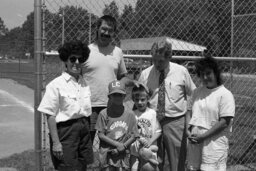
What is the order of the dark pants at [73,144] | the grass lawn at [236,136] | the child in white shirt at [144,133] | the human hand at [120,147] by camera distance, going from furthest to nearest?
the grass lawn at [236,136]
the child in white shirt at [144,133]
the human hand at [120,147]
the dark pants at [73,144]

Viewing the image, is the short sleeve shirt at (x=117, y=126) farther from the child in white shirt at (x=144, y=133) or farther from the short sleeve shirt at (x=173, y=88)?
the short sleeve shirt at (x=173, y=88)

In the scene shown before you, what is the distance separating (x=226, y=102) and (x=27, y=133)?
187 inches

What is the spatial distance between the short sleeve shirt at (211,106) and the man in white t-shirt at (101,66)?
0.75 metres

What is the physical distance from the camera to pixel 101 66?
3.64 metres

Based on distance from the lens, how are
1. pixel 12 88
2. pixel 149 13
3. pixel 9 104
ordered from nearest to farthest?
pixel 149 13 < pixel 9 104 < pixel 12 88

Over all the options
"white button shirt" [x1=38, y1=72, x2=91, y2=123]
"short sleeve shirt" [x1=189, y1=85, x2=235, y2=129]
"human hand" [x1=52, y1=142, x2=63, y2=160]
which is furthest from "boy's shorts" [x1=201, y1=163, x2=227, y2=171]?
"human hand" [x1=52, y1=142, x2=63, y2=160]

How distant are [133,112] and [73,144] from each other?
69cm

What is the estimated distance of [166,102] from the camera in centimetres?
376

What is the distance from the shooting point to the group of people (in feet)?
10.6

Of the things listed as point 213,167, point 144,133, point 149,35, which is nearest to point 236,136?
point 149,35

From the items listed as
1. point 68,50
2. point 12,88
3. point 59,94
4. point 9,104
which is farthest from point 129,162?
point 12,88

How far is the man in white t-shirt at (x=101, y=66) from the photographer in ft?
11.9

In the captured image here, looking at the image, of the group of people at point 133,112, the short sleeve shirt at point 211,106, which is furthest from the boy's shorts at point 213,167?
the short sleeve shirt at point 211,106

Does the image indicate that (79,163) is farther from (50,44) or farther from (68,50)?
(50,44)
